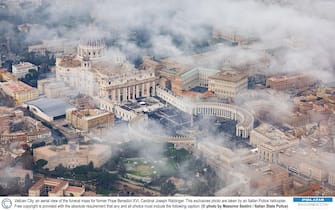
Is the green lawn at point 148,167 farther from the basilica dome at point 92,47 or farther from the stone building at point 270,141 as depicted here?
the basilica dome at point 92,47

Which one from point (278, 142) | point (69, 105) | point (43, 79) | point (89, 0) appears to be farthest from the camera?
point (89, 0)

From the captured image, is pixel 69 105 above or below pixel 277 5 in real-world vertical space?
below

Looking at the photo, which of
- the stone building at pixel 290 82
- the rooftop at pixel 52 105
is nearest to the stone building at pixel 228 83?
the stone building at pixel 290 82

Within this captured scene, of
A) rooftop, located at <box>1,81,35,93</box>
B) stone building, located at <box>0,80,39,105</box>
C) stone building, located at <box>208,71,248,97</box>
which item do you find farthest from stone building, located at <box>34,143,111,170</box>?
stone building, located at <box>208,71,248,97</box>

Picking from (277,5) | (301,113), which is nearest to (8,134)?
(301,113)

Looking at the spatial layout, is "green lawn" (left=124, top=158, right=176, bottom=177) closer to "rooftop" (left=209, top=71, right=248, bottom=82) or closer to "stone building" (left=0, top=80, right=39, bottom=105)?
"stone building" (left=0, top=80, right=39, bottom=105)

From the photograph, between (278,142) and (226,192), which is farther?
(278,142)

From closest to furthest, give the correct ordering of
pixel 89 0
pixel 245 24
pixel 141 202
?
1. pixel 141 202
2. pixel 245 24
3. pixel 89 0

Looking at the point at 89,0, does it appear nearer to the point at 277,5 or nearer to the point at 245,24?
the point at 245,24
